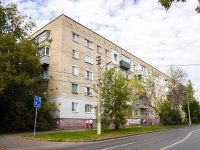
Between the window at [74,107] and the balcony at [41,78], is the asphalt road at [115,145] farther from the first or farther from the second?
the window at [74,107]

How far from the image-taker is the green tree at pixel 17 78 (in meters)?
23.0

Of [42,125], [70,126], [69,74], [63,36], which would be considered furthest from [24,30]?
[70,126]

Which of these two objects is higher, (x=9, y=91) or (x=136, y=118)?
(x=9, y=91)

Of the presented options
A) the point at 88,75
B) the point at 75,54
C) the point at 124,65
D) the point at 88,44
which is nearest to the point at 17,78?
the point at 75,54

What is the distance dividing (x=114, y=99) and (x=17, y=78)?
10615mm

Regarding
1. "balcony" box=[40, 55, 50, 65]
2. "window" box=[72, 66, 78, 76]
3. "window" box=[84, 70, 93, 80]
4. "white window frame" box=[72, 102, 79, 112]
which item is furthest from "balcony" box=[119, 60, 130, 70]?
"balcony" box=[40, 55, 50, 65]

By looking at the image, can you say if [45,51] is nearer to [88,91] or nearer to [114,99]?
[88,91]

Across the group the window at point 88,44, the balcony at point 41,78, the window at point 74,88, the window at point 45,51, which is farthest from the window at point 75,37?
the balcony at point 41,78

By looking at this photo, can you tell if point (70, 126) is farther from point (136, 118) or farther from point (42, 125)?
point (136, 118)

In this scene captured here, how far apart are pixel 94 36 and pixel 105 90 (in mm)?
15509

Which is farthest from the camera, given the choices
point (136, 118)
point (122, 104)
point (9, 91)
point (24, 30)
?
point (136, 118)

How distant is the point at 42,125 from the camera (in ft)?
87.4

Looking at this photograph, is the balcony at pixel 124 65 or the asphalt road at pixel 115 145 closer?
the asphalt road at pixel 115 145

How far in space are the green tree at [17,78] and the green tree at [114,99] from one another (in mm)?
6906
